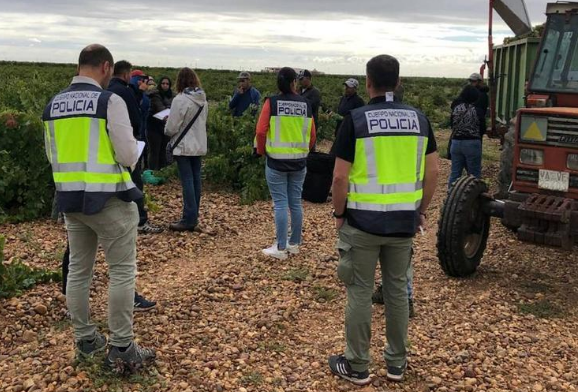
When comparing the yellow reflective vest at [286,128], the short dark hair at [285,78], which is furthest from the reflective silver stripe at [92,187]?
the short dark hair at [285,78]

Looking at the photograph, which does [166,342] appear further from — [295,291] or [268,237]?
[268,237]

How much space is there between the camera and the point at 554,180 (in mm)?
5492

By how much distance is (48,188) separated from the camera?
299 inches

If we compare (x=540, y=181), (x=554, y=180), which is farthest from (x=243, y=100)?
(x=554, y=180)

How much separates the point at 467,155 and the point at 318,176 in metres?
2.02

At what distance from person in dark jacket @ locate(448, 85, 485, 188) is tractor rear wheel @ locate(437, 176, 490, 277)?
84.1 inches

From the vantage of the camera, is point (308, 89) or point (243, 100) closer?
point (308, 89)

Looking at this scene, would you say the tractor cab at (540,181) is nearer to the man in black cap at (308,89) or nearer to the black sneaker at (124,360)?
the black sneaker at (124,360)

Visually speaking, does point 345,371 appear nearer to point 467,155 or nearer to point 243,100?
point 467,155

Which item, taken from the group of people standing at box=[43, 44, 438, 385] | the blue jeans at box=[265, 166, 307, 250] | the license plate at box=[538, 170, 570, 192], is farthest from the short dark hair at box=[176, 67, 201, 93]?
the license plate at box=[538, 170, 570, 192]

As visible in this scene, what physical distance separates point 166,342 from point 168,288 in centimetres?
116

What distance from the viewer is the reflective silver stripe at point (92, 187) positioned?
3.50m

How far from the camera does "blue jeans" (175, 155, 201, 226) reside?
6.93 metres

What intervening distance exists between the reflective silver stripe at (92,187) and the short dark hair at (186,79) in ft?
11.0
